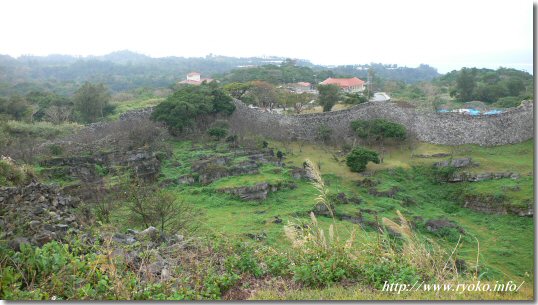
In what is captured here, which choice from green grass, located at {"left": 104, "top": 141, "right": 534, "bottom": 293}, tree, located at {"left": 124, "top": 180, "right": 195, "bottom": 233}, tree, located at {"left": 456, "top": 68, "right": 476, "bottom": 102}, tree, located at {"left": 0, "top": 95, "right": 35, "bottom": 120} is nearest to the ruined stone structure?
green grass, located at {"left": 104, "top": 141, "right": 534, "bottom": 293}

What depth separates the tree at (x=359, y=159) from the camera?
19.9 m

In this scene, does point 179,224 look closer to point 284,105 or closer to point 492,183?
point 492,183

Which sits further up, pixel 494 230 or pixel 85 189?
pixel 85 189

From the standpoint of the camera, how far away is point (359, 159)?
20.0 meters

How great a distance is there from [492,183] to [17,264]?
19149mm

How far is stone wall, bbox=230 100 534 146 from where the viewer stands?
931 inches

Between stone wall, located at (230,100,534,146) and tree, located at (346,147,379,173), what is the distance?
4.25 meters

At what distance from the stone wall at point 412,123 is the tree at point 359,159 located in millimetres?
4253

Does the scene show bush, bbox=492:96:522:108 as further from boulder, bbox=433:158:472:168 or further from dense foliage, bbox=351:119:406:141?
boulder, bbox=433:158:472:168

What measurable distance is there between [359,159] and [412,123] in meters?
7.11

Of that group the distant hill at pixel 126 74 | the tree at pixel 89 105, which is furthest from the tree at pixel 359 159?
the distant hill at pixel 126 74

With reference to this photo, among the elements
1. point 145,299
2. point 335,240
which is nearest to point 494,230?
point 335,240

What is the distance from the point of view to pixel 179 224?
9656mm

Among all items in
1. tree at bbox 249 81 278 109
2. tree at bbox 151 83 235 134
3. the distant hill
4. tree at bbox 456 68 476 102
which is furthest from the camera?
the distant hill
